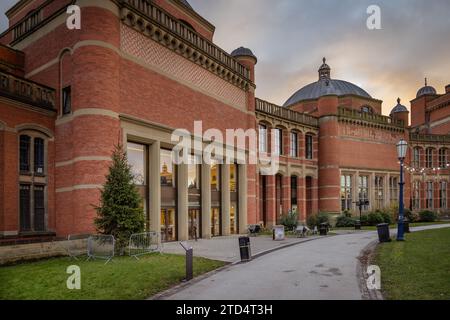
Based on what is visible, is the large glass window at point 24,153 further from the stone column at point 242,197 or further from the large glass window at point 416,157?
the large glass window at point 416,157

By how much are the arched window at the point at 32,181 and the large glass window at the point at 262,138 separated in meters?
19.8

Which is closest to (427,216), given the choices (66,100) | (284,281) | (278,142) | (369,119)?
(369,119)

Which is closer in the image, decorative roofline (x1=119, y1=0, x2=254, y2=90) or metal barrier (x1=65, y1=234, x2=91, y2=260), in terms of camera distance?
metal barrier (x1=65, y1=234, x2=91, y2=260)

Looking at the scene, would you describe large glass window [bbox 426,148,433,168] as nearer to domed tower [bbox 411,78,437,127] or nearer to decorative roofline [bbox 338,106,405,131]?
decorative roofline [bbox 338,106,405,131]

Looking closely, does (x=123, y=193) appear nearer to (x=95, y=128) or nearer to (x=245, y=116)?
(x=95, y=128)

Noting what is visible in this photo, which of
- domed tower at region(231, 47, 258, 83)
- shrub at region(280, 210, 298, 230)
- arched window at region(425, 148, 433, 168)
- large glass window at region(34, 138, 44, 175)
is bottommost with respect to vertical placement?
shrub at region(280, 210, 298, 230)

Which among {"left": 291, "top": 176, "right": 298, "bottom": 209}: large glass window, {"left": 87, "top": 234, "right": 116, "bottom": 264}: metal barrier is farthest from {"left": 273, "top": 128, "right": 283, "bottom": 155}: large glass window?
{"left": 87, "top": 234, "right": 116, "bottom": 264}: metal barrier

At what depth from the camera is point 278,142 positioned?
3644 cm

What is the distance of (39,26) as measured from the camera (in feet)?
66.4

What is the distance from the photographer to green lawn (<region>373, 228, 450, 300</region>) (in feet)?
27.6

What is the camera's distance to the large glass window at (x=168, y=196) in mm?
22219

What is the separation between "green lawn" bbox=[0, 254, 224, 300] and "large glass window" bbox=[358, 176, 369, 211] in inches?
1283

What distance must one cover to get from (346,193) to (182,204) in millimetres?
24384

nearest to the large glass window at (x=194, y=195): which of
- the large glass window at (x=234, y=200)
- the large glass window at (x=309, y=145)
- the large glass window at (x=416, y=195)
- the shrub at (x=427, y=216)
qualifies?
the large glass window at (x=234, y=200)
